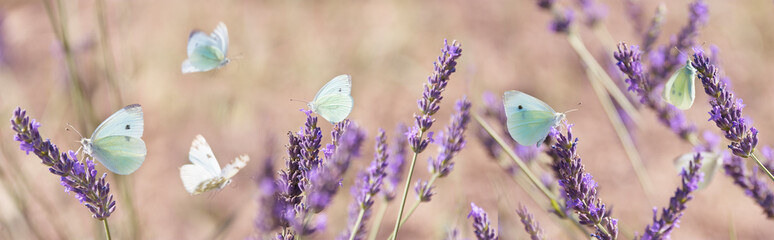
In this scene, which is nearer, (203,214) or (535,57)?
(203,214)

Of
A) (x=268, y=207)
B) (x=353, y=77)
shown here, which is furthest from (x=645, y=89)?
(x=353, y=77)

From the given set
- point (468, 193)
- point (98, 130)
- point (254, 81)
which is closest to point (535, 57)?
point (468, 193)

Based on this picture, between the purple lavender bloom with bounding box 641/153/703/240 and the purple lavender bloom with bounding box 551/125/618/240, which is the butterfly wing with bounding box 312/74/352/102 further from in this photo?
the purple lavender bloom with bounding box 641/153/703/240

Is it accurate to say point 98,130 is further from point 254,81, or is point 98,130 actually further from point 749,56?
point 749,56

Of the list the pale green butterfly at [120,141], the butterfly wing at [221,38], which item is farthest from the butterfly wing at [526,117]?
the butterfly wing at [221,38]

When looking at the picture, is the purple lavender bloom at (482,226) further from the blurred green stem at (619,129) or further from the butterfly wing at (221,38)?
the butterfly wing at (221,38)

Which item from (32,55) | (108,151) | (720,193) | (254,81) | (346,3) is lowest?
(720,193)
